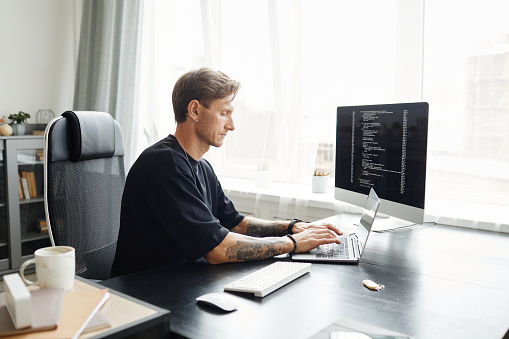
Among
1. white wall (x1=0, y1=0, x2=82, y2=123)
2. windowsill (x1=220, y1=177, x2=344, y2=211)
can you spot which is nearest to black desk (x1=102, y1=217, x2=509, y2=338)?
windowsill (x1=220, y1=177, x2=344, y2=211)

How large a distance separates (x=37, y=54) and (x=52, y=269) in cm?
325

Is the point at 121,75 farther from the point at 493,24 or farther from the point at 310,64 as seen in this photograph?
the point at 493,24

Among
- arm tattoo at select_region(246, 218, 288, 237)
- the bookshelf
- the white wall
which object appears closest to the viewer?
arm tattoo at select_region(246, 218, 288, 237)

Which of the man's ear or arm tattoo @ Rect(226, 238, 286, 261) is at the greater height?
the man's ear

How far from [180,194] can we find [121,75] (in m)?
2.08

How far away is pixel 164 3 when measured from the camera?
3.29 m

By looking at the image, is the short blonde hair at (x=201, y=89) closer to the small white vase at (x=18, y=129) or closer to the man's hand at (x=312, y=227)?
the man's hand at (x=312, y=227)

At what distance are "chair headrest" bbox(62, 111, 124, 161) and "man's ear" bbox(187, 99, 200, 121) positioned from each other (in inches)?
15.2

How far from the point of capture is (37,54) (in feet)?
12.4

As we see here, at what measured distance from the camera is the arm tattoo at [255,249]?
146 centimetres

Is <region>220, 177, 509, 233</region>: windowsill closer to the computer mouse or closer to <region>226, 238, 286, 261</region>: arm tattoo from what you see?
<region>226, 238, 286, 261</region>: arm tattoo

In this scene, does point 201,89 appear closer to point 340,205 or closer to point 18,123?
point 340,205

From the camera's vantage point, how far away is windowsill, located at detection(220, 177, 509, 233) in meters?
1.99

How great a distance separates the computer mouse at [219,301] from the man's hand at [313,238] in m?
0.46
